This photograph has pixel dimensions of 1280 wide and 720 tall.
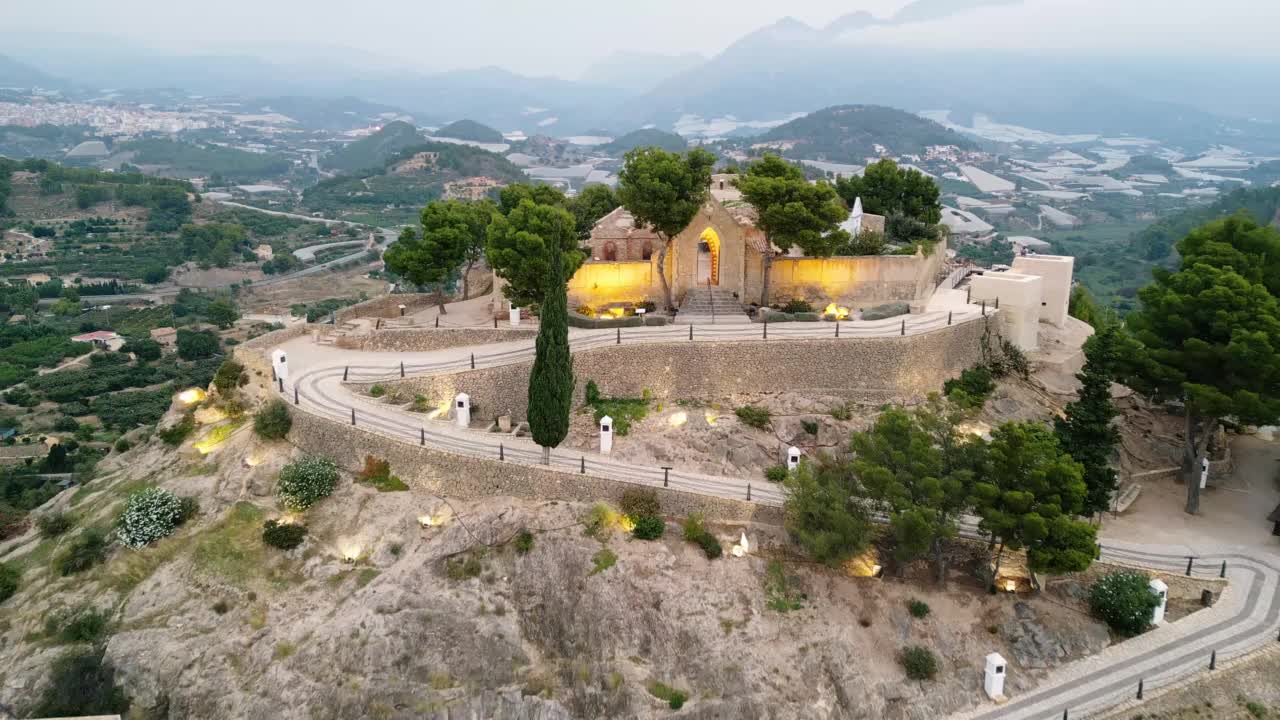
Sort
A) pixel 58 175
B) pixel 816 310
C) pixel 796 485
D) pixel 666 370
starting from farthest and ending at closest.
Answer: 1. pixel 58 175
2. pixel 816 310
3. pixel 666 370
4. pixel 796 485

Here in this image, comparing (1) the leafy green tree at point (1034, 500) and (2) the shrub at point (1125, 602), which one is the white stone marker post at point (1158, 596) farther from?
(1) the leafy green tree at point (1034, 500)

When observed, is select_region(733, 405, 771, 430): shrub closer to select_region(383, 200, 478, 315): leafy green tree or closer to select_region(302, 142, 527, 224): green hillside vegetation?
select_region(383, 200, 478, 315): leafy green tree

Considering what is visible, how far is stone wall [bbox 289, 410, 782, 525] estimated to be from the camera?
28.1m

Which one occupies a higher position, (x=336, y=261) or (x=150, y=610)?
(x=150, y=610)

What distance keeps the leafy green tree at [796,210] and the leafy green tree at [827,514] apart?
14041mm

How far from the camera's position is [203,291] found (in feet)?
332

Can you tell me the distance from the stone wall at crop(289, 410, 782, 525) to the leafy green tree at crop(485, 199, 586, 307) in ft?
33.0

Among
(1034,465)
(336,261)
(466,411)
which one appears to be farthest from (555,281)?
(336,261)

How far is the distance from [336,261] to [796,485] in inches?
4197

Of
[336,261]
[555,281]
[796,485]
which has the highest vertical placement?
[555,281]

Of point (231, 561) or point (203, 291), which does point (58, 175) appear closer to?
point (203, 291)

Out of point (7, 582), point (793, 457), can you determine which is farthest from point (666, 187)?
point (7, 582)

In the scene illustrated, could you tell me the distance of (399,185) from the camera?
177250 millimetres

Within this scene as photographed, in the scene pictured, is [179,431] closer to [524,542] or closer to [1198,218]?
[524,542]
